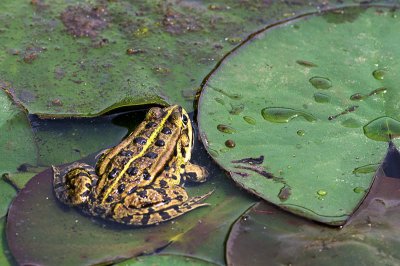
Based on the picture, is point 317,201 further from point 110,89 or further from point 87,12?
point 87,12

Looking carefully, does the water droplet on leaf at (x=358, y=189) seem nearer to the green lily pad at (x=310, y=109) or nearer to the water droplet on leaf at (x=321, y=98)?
the green lily pad at (x=310, y=109)

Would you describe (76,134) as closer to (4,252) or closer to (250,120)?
(4,252)

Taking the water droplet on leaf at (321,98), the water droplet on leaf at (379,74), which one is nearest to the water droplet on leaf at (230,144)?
the water droplet on leaf at (321,98)

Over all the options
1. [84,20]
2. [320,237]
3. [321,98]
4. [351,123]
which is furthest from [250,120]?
[84,20]

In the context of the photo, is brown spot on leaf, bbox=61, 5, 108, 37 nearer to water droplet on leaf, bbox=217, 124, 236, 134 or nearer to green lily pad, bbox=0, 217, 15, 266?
water droplet on leaf, bbox=217, 124, 236, 134

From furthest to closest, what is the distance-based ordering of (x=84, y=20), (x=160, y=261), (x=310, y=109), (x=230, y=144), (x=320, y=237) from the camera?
(x=84, y=20) < (x=310, y=109) < (x=230, y=144) < (x=320, y=237) < (x=160, y=261)

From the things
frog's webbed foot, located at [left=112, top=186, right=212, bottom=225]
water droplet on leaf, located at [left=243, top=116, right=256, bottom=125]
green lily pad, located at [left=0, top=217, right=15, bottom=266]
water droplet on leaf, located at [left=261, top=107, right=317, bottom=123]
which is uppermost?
water droplet on leaf, located at [left=261, top=107, right=317, bottom=123]

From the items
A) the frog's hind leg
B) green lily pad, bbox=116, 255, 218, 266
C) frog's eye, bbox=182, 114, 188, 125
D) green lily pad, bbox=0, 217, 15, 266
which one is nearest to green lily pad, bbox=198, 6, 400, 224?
frog's eye, bbox=182, 114, 188, 125
